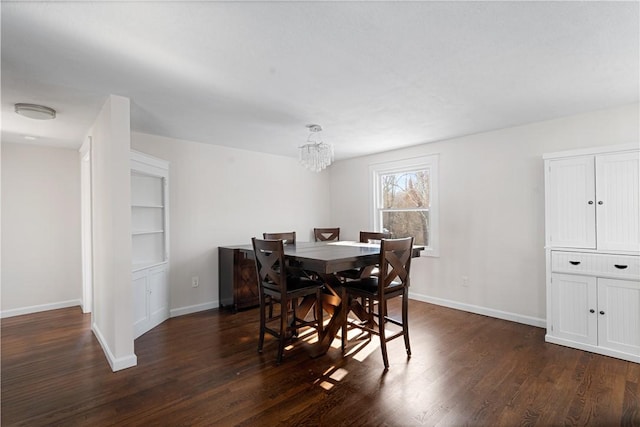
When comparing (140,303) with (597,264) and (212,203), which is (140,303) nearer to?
(212,203)

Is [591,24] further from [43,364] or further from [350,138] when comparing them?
[43,364]

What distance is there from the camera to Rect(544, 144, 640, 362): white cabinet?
8.61 feet

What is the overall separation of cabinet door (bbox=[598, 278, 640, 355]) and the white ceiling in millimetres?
1702

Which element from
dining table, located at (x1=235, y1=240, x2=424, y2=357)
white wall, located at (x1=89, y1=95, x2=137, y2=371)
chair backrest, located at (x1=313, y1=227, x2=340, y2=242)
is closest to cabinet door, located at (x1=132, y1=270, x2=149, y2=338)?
white wall, located at (x1=89, y1=95, x2=137, y2=371)

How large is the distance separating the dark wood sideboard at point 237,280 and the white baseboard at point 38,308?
227 cm

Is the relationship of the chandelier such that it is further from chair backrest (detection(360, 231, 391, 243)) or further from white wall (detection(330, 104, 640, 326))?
white wall (detection(330, 104, 640, 326))

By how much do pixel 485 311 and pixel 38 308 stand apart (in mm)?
5998

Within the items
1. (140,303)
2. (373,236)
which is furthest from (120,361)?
(373,236)

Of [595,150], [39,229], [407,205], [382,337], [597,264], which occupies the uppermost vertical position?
[595,150]

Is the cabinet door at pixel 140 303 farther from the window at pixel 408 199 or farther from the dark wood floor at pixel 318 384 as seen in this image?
the window at pixel 408 199

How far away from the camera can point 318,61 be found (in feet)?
6.72

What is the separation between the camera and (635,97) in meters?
2.74

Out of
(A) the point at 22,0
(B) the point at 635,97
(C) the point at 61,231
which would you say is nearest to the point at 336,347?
(A) the point at 22,0

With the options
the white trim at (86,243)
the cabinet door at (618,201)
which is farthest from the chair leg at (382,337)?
the white trim at (86,243)
